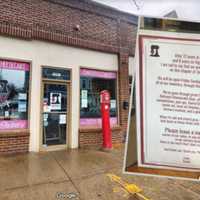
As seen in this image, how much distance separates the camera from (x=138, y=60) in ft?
5.26

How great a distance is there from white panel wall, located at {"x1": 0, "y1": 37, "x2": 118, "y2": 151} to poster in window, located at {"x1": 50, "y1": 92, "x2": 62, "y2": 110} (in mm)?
447

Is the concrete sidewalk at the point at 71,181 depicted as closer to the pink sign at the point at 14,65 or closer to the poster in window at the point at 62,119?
the poster in window at the point at 62,119

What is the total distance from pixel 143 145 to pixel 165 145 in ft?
0.49

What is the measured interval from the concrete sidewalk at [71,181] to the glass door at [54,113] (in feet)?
3.38

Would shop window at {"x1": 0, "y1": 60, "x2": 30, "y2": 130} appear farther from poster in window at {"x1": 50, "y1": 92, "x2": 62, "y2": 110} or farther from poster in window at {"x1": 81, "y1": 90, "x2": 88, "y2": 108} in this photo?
poster in window at {"x1": 81, "y1": 90, "x2": 88, "y2": 108}

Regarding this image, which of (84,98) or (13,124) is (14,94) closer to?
(13,124)

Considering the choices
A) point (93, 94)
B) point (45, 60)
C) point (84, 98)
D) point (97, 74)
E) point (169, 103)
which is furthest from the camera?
point (97, 74)

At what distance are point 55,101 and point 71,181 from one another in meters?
3.37

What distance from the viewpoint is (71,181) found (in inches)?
179

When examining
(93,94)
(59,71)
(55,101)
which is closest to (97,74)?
(93,94)

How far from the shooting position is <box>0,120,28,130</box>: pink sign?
6434mm

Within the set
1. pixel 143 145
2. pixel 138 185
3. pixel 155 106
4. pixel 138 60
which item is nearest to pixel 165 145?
pixel 143 145

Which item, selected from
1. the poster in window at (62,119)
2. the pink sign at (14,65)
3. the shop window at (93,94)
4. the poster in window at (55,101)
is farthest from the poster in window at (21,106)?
the shop window at (93,94)

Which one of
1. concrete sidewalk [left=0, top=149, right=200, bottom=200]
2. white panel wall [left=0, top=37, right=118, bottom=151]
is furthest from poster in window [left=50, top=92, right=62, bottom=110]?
concrete sidewalk [left=0, top=149, right=200, bottom=200]
